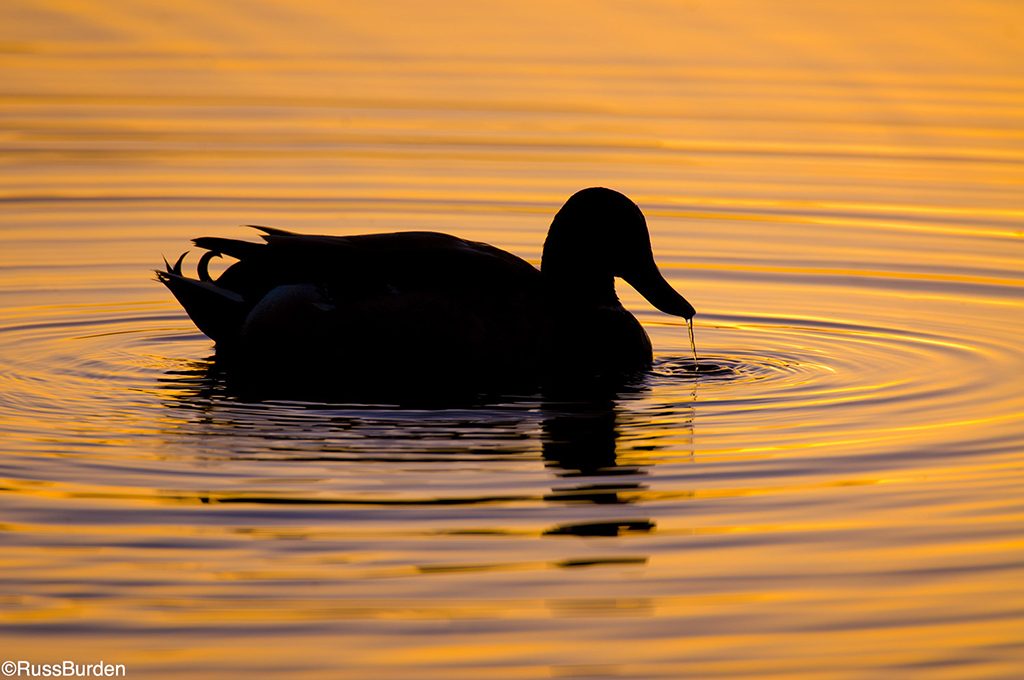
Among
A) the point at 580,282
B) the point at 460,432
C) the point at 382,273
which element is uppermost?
the point at 382,273

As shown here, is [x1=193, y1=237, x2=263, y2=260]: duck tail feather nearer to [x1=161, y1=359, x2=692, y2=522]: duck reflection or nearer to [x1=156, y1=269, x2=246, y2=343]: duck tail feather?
[x1=156, y1=269, x2=246, y2=343]: duck tail feather

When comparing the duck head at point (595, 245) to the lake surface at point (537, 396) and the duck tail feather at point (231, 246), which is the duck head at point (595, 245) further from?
the duck tail feather at point (231, 246)

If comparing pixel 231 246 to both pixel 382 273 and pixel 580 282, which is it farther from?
pixel 580 282

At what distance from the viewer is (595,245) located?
11.9 m

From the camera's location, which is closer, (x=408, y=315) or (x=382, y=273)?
(x=408, y=315)

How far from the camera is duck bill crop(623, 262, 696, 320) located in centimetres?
1165

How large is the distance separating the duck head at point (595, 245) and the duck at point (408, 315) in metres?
0.02

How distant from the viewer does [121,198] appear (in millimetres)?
15773

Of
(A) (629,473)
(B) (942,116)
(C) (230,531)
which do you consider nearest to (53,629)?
(C) (230,531)

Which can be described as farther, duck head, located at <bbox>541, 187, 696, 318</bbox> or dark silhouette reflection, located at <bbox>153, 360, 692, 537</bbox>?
duck head, located at <bbox>541, 187, 696, 318</bbox>

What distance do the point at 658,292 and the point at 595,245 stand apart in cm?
44

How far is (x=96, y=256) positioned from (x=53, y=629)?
294 inches

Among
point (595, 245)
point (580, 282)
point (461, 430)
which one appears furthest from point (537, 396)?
point (595, 245)

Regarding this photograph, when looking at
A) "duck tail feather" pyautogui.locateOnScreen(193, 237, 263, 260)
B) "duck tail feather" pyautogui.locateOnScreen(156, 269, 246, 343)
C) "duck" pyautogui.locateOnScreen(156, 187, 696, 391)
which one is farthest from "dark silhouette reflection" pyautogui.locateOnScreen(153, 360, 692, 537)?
"duck tail feather" pyautogui.locateOnScreen(193, 237, 263, 260)
